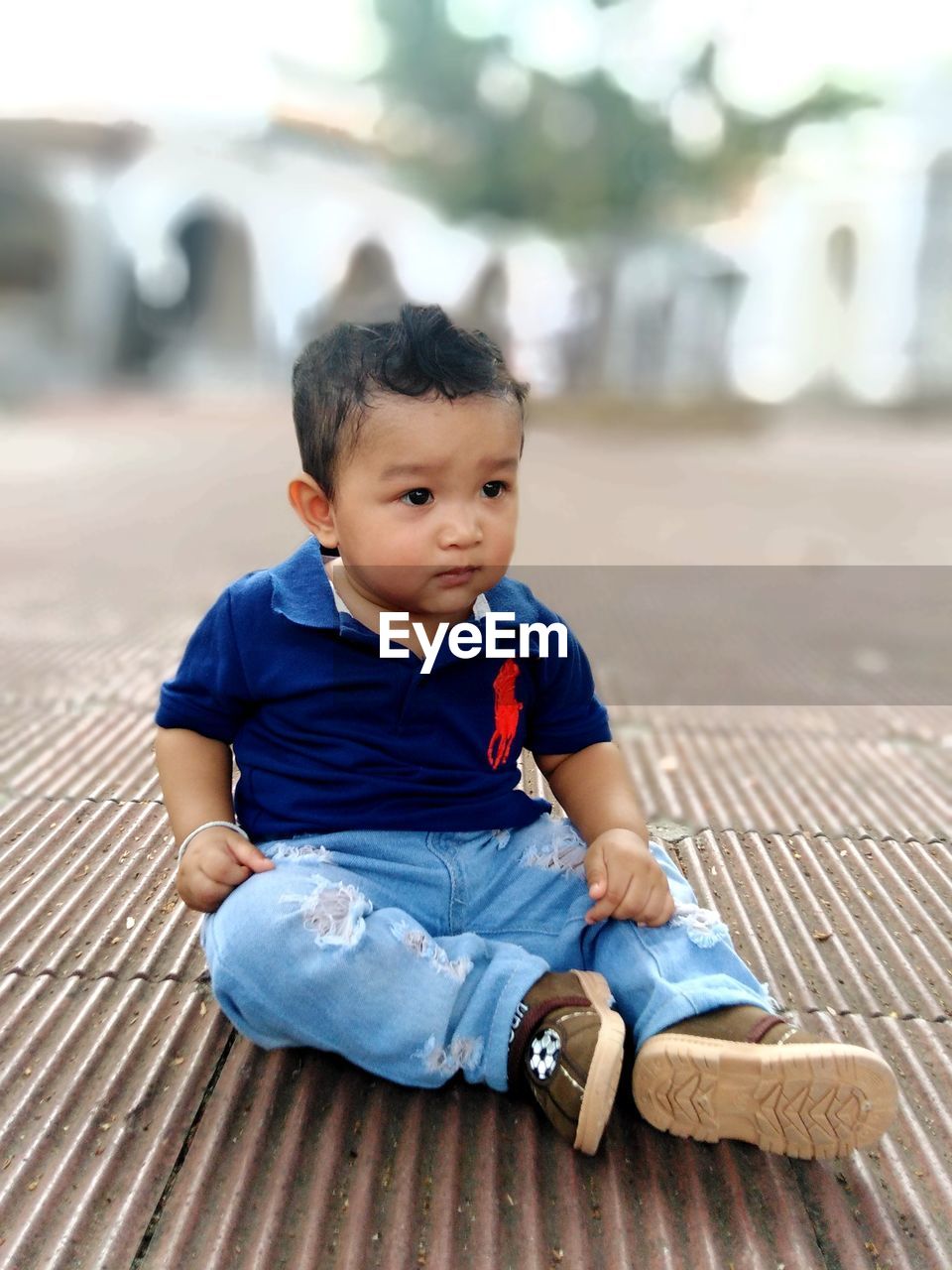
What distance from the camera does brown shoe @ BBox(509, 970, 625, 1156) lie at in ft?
3.83

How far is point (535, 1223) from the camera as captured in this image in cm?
113

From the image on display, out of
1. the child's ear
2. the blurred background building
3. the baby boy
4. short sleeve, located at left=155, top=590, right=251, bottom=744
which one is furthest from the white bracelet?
the blurred background building

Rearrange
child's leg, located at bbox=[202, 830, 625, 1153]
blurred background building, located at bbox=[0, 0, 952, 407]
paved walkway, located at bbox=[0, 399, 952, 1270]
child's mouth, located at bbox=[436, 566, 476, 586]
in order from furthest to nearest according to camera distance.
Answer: blurred background building, located at bbox=[0, 0, 952, 407] < child's mouth, located at bbox=[436, 566, 476, 586] < child's leg, located at bbox=[202, 830, 625, 1153] < paved walkway, located at bbox=[0, 399, 952, 1270]

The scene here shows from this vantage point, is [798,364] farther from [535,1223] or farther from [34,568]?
[535,1223]

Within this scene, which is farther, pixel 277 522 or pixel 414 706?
pixel 277 522

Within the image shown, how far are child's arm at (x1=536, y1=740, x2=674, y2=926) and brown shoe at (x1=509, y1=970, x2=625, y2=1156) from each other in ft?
0.32

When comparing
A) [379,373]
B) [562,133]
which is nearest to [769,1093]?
[379,373]

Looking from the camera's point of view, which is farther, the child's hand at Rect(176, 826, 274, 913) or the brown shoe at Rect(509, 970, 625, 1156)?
the child's hand at Rect(176, 826, 274, 913)

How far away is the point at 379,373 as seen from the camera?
4.27 ft

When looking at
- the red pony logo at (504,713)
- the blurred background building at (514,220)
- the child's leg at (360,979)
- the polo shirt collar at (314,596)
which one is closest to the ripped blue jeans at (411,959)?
the child's leg at (360,979)

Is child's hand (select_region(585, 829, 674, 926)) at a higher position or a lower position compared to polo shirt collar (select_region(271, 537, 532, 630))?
lower

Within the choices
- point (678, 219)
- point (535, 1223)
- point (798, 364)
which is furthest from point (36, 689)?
point (798, 364)

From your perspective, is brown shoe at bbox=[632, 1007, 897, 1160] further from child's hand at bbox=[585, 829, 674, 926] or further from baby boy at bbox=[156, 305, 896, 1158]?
child's hand at bbox=[585, 829, 674, 926]

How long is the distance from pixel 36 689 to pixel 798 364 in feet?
61.4
